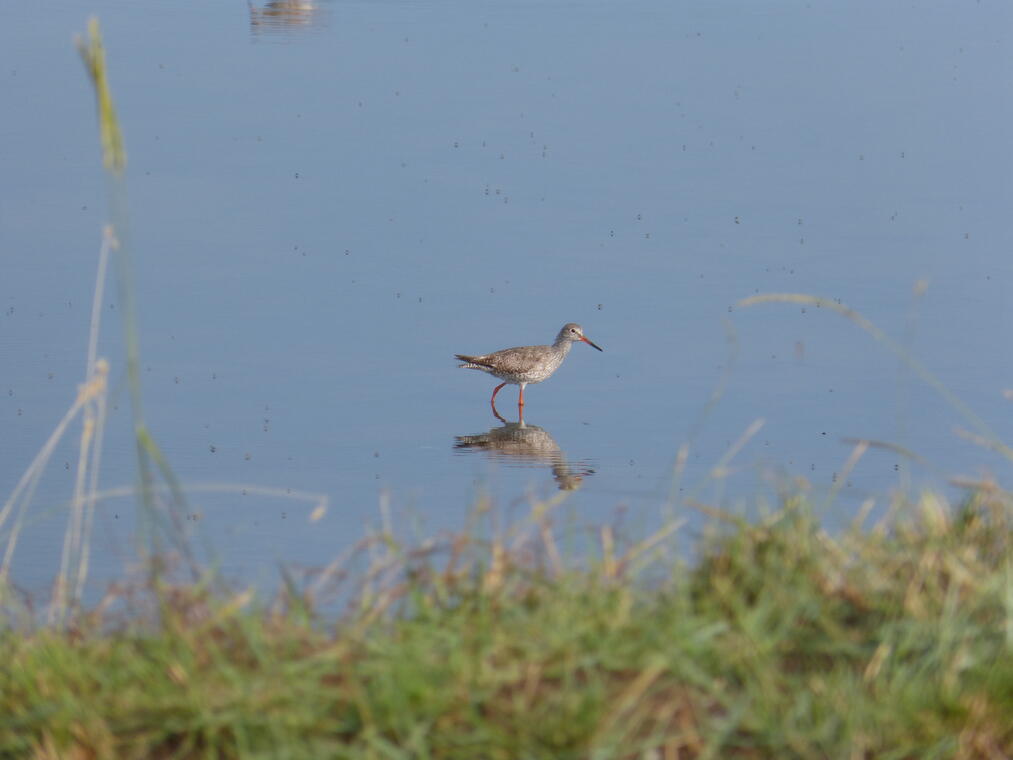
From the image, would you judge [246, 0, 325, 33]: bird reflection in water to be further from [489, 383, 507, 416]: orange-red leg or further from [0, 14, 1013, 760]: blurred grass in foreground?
[0, 14, 1013, 760]: blurred grass in foreground

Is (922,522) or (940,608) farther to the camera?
(922,522)

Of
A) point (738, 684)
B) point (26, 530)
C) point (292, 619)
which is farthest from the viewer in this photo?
point (26, 530)

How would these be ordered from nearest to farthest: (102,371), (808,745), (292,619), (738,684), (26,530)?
1. (808,745)
2. (738,684)
3. (292,619)
4. (102,371)
5. (26,530)

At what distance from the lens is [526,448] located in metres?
15.7

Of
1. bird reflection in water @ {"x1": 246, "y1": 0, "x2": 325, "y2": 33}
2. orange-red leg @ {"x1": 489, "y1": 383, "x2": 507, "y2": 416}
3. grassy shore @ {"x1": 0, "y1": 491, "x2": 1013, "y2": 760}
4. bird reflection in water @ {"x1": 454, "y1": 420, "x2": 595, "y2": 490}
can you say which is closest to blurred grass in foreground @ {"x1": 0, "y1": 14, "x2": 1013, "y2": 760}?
grassy shore @ {"x1": 0, "y1": 491, "x2": 1013, "y2": 760}

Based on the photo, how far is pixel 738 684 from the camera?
4555 mm

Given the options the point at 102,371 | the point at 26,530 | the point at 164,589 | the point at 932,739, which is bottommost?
the point at 26,530

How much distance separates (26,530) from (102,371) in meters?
6.97

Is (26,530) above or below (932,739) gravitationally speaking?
below

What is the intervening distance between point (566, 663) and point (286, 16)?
36569 mm

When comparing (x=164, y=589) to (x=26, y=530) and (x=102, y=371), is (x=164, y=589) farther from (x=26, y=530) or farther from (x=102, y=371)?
(x=26, y=530)

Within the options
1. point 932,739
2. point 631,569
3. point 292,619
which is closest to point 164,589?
point 292,619

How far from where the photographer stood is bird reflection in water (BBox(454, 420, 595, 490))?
572 inches

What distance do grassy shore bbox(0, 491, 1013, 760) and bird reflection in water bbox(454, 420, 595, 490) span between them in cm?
902
